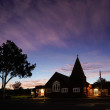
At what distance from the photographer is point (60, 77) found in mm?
47219

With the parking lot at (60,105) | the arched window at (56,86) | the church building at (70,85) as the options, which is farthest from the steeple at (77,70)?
the parking lot at (60,105)

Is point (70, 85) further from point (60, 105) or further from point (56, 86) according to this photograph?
point (60, 105)

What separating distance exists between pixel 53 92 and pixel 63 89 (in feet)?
11.6

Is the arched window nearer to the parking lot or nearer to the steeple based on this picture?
the steeple

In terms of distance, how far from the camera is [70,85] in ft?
150

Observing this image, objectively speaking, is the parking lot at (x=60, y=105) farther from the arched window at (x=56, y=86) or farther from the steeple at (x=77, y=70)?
the arched window at (x=56, y=86)

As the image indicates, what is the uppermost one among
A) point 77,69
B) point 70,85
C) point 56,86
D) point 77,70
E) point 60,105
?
point 77,69

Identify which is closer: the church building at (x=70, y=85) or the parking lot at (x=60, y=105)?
the parking lot at (x=60, y=105)

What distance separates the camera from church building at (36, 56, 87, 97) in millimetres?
44438

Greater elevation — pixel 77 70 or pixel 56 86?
pixel 77 70

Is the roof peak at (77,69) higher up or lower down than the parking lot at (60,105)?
→ higher up

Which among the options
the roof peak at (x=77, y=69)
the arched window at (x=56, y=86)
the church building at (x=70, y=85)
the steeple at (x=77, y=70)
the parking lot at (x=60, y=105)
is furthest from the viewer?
the arched window at (x=56, y=86)

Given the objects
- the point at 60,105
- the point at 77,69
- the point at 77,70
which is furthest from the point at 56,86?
the point at 60,105

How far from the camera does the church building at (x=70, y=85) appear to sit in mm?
44438
